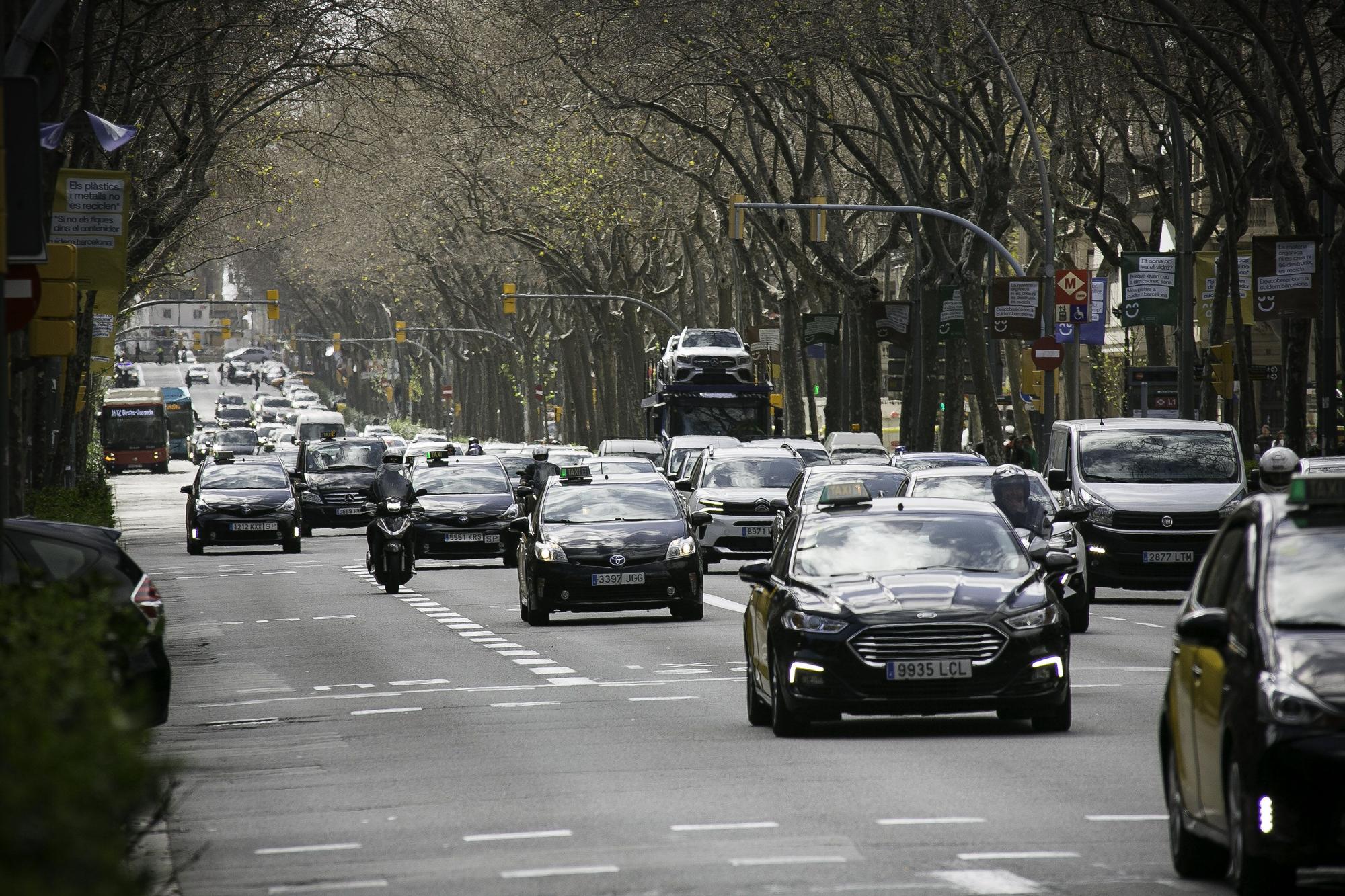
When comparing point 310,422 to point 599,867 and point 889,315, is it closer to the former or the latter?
point 889,315

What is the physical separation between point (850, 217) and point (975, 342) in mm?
14324

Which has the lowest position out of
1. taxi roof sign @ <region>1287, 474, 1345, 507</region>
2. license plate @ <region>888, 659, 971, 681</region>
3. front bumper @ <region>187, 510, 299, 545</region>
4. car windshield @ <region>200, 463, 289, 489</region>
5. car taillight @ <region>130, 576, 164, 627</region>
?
front bumper @ <region>187, 510, 299, 545</region>

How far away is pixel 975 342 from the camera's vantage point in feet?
155

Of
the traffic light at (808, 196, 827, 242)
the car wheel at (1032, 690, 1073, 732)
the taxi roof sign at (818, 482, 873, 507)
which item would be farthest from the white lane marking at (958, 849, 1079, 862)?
the traffic light at (808, 196, 827, 242)

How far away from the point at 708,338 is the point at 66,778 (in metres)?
51.5

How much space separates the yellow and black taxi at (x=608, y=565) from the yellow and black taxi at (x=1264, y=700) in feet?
49.1

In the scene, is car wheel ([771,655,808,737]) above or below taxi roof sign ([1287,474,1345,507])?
below

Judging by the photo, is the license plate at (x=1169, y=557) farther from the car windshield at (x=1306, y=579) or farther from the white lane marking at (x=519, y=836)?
the car windshield at (x=1306, y=579)

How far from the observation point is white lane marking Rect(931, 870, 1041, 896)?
27.1ft

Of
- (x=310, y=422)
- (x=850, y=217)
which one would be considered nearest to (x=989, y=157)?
(x=850, y=217)

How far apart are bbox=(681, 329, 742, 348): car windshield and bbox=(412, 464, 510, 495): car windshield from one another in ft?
60.9

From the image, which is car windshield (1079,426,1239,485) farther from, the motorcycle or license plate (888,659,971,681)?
license plate (888,659,971,681)

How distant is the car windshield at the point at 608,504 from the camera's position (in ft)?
81.8

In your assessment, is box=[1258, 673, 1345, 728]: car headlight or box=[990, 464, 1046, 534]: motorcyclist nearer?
box=[1258, 673, 1345, 728]: car headlight
